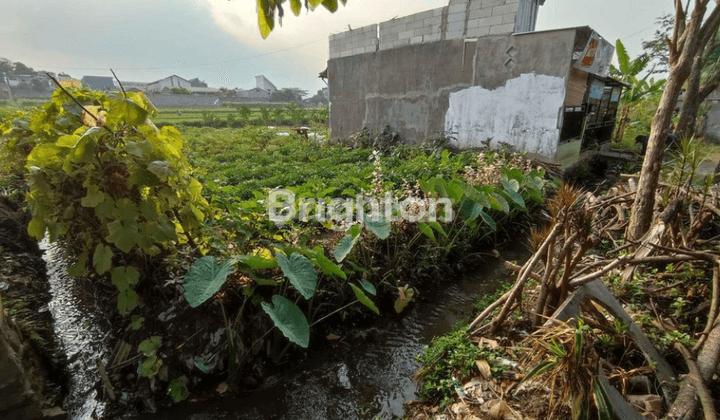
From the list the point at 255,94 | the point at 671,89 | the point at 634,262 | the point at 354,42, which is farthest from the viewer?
the point at 255,94

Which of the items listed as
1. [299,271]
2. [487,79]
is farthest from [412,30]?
[299,271]

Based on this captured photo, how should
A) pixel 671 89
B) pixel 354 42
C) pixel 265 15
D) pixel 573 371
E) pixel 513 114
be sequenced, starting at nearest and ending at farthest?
pixel 265 15, pixel 573 371, pixel 671 89, pixel 513 114, pixel 354 42

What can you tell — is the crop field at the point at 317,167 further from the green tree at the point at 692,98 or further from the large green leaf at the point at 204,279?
the green tree at the point at 692,98

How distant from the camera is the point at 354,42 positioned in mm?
11117

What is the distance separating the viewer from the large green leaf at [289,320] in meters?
2.20

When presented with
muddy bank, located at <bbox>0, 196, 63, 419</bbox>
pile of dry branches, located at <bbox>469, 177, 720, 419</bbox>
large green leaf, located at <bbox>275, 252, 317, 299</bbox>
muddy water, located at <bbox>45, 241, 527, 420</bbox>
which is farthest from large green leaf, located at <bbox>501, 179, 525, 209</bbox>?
muddy bank, located at <bbox>0, 196, 63, 419</bbox>

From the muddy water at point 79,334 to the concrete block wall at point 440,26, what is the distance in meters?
9.03

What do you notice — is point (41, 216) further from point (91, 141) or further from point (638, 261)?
point (638, 261)

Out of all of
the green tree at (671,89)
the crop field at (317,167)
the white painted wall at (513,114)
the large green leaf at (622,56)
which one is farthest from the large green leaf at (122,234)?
the large green leaf at (622,56)

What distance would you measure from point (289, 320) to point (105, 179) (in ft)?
5.55

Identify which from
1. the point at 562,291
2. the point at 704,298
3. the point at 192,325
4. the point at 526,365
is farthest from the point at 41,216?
the point at 704,298

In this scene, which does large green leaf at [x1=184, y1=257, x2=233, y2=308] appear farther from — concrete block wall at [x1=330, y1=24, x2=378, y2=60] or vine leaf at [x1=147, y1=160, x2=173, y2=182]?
concrete block wall at [x1=330, y1=24, x2=378, y2=60]

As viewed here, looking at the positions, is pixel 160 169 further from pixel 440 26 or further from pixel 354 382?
pixel 440 26

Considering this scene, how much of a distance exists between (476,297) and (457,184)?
1.37 m
